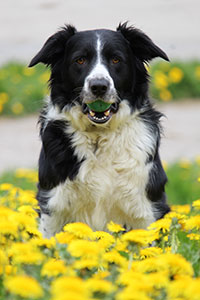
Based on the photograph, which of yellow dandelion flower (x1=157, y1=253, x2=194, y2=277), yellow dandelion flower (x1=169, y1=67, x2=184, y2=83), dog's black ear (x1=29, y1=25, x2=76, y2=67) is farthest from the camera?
yellow dandelion flower (x1=169, y1=67, x2=184, y2=83)

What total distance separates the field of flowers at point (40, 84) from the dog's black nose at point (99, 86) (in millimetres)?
4500

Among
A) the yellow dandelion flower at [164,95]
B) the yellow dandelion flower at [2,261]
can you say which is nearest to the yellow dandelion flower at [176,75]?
the yellow dandelion flower at [164,95]

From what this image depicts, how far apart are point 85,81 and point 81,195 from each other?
2.45 ft

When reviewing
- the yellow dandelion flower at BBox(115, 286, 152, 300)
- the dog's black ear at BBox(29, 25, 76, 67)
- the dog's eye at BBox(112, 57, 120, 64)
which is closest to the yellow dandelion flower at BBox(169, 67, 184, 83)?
the dog's black ear at BBox(29, 25, 76, 67)

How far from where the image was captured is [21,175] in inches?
230

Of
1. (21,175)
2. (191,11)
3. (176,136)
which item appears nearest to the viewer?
(21,175)

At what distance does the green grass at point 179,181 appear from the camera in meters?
5.79

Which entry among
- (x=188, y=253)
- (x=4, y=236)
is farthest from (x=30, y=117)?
(x=4, y=236)

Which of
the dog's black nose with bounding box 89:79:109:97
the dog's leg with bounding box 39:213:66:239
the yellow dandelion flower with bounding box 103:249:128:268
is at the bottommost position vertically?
the yellow dandelion flower with bounding box 103:249:128:268

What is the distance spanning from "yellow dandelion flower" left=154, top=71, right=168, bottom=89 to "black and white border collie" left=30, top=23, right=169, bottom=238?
447 centimetres

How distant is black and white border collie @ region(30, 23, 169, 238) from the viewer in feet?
12.9

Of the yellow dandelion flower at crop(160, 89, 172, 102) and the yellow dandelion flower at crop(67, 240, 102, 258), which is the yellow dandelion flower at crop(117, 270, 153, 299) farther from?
the yellow dandelion flower at crop(160, 89, 172, 102)

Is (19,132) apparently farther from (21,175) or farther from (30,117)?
(21,175)

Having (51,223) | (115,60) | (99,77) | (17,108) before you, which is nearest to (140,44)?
(115,60)
